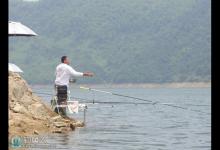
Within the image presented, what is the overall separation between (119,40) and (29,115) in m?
153

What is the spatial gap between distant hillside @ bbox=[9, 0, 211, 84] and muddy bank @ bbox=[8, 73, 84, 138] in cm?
12103

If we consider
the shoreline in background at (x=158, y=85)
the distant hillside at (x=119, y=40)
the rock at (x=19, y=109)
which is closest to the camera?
the rock at (x=19, y=109)

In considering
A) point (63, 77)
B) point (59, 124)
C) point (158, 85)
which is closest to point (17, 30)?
point (63, 77)

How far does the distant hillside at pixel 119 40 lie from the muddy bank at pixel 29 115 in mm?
121029

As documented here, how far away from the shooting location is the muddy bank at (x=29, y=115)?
12297 millimetres

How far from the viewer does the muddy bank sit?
1230 cm

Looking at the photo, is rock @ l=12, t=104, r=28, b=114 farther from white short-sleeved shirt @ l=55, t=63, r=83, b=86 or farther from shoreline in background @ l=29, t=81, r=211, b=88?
shoreline in background @ l=29, t=81, r=211, b=88

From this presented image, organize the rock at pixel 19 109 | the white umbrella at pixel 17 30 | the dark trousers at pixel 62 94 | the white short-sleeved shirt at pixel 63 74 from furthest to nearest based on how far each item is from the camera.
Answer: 1. the white umbrella at pixel 17 30
2. the dark trousers at pixel 62 94
3. the white short-sleeved shirt at pixel 63 74
4. the rock at pixel 19 109

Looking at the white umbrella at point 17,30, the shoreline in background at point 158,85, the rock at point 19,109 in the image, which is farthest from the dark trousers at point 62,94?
the shoreline in background at point 158,85

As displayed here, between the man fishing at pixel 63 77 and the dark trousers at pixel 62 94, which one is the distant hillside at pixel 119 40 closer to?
the dark trousers at pixel 62 94

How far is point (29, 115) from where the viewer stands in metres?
13.5

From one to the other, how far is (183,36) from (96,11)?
2963 centimetres

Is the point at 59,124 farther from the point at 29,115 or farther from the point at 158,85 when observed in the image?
the point at 158,85
